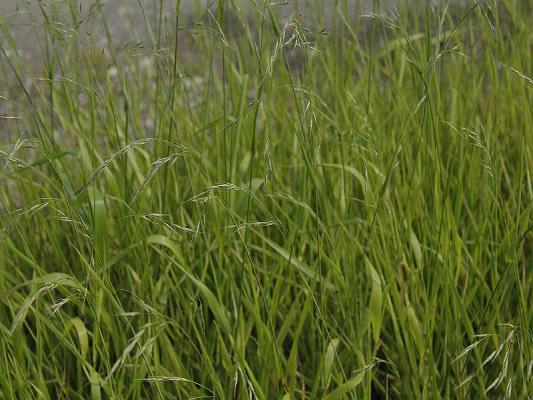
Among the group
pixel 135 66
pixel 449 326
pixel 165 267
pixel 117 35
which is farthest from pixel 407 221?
pixel 117 35

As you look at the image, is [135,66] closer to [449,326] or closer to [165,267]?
[165,267]

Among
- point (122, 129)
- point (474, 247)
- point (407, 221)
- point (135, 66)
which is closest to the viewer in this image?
point (407, 221)

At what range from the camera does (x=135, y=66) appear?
2242mm

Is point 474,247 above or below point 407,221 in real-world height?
below

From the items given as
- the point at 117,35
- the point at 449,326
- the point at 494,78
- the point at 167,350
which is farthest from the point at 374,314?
the point at 117,35

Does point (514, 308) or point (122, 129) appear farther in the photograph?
point (122, 129)

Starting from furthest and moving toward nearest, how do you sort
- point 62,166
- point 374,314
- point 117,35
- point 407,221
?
point 117,35 → point 62,166 → point 407,221 → point 374,314

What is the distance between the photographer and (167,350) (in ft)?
4.52

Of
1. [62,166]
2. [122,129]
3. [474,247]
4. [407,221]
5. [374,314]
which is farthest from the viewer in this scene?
[122,129]

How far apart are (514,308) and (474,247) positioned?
5.2 inches

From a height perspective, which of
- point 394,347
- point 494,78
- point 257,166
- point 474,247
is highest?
point 494,78

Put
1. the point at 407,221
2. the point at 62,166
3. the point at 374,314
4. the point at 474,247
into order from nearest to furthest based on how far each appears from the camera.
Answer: the point at 374,314
the point at 407,221
the point at 474,247
the point at 62,166

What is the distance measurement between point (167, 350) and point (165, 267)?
0.18 metres

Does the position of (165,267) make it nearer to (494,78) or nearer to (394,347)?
(394,347)
